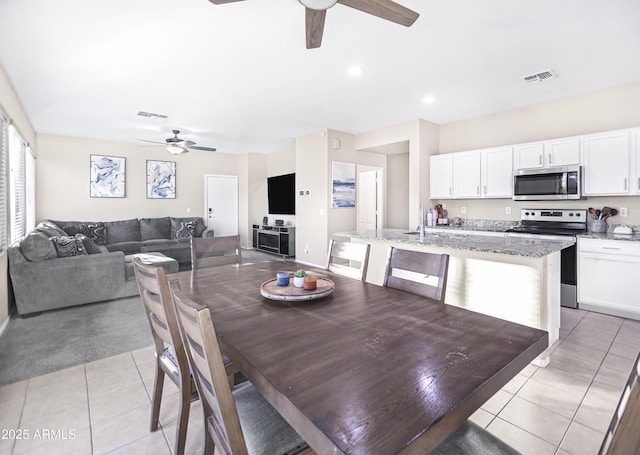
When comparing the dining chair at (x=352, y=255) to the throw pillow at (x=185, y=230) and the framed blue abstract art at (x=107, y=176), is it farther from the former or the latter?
the framed blue abstract art at (x=107, y=176)

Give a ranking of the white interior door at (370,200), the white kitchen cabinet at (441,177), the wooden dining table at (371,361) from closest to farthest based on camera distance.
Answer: the wooden dining table at (371,361), the white kitchen cabinet at (441,177), the white interior door at (370,200)

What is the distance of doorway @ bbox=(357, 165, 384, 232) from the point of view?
657cm

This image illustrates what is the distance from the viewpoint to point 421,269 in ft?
5.82

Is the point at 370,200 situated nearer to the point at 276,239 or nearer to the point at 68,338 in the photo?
the point at 276,239

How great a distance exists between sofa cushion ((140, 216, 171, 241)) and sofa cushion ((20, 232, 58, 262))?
10.1ft

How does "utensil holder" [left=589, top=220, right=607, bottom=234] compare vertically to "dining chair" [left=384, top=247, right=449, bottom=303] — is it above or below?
above

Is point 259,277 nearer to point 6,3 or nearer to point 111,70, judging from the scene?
point 6,3

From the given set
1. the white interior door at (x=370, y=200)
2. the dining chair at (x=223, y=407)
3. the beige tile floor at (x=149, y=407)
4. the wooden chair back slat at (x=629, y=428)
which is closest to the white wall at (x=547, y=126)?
the white interior door at (x=370, y=200)

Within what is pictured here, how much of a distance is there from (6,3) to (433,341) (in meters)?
3.44

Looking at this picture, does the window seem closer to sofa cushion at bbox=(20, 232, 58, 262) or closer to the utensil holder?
sofa cushion at bbox=(20, 232, 58, 262)

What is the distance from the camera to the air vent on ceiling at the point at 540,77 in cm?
339

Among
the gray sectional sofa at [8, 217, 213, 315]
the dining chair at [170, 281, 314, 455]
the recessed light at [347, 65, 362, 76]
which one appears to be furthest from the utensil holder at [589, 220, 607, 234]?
the gray sectional sofa at [8, 217, 213, 315]

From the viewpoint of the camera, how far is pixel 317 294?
1578 millimetres

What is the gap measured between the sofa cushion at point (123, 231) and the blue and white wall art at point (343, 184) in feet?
13.6
